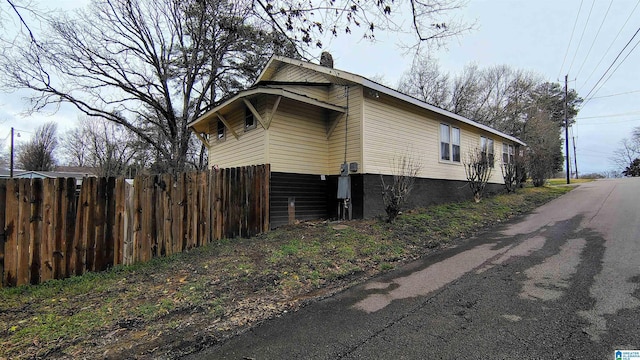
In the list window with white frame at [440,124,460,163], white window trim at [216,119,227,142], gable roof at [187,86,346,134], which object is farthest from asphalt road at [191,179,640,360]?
white window trim at [216,119,227,142]

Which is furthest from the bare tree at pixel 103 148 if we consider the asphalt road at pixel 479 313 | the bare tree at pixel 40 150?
the asphalt road at pixel 479 313

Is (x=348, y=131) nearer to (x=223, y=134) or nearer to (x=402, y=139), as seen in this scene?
(x=402, y=139)

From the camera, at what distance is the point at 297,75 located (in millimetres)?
11562

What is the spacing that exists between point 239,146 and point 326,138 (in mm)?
2869

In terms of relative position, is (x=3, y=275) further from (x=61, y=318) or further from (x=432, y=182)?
(x=432, y=182)

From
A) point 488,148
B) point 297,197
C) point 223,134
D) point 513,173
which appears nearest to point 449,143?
point 488,148

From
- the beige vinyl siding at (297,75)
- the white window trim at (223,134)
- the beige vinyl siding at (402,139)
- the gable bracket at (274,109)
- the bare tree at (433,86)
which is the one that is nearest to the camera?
the gable bracket at (274,109)

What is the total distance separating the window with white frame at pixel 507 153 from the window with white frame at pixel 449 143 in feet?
18.0

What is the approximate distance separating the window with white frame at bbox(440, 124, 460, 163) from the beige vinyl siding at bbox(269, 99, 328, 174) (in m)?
5.19

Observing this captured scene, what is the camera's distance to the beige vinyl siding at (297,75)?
10.7 meters

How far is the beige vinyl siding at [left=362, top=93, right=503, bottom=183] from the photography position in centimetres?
930

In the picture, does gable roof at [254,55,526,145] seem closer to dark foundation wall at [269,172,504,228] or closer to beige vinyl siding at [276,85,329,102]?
beige vinyl siding at [276,85,329,102]

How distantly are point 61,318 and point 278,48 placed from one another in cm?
477

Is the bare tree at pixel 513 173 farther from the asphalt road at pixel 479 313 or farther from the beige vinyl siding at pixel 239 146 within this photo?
the beige vinyl siding at pixel 239 146
